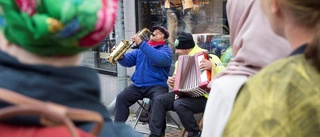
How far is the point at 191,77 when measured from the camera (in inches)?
237

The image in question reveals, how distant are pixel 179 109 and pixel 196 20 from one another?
7.39 ft

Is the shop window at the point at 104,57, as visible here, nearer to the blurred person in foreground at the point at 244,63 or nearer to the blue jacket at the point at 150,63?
the blue jacket at the point at 150,63

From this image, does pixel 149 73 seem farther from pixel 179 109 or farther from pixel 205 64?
pixel 205 64

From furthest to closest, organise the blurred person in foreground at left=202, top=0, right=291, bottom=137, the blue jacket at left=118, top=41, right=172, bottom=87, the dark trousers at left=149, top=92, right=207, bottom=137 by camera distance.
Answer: the blue jacket at left=118, top=41, right=172, bottom=87 < the dark trousers at left=149, top=92, right=207, bottom=137 < the blurred person in foreground at left=202, top=0, right=291, bottom=137

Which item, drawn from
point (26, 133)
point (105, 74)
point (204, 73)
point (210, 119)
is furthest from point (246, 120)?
point (105, 74)

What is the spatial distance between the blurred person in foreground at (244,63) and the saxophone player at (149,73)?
188 inches

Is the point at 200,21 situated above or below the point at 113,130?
below

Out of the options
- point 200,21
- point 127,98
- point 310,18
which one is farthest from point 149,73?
point 310,18

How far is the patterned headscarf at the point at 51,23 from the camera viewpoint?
3.67 ft

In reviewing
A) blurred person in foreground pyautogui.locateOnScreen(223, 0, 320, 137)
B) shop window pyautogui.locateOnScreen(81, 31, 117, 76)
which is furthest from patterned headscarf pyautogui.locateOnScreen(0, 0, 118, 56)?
shop window pyautogui.locateOnScreen(81, 31, 117, 76)

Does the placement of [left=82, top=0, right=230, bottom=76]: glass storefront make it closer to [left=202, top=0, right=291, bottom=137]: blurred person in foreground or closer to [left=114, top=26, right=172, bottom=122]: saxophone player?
[left=114, top=26, right=172, bottom=122]: saxophone player

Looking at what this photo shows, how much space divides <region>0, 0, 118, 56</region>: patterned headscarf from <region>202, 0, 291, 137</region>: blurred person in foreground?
75 centimetres

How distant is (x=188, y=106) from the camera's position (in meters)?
6.14

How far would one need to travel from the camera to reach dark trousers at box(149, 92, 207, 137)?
615 cm
